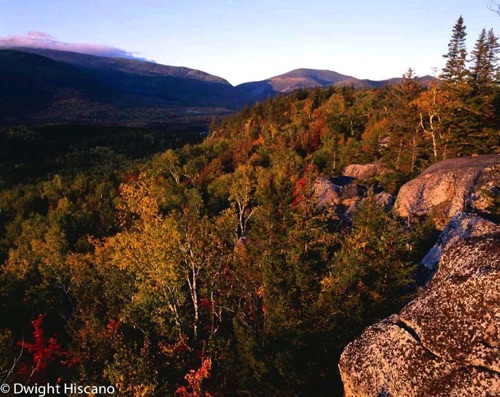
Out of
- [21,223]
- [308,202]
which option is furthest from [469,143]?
[21,223]

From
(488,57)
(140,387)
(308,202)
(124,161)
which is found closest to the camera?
(140,387)

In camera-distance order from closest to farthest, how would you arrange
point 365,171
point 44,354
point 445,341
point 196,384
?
1. point 445,341
2. point 196,384
3. point 44,354
4. point 365,171

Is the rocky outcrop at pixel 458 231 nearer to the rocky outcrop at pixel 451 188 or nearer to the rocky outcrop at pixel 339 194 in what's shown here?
the rocky outcrop at pixel 451 188

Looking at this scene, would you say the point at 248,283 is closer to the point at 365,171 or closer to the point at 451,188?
the point at 451,188

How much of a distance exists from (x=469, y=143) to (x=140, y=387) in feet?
140

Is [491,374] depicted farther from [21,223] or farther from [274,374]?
[21,223]

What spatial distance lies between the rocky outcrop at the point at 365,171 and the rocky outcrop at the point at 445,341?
1616 inches

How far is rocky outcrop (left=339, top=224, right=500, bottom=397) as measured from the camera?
40.4ft

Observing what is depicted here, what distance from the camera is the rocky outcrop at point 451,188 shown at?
32938 millimetres

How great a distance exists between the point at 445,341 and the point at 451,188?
85.1 ft

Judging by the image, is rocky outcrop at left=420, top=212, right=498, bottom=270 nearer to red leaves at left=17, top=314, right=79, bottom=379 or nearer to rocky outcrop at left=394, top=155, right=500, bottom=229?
rocky outcrop at left=394, top=155, right=500, bottom=229

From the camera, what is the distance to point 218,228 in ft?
131

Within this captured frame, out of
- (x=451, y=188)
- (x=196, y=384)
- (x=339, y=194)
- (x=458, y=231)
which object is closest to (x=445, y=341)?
(x=458, y=231)

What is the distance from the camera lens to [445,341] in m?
13.1
